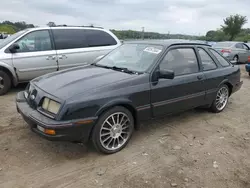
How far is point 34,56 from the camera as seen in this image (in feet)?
20.6

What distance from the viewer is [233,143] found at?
397cm

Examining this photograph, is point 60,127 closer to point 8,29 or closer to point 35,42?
point 35,42

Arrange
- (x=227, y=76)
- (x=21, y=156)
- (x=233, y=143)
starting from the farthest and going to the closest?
(x=227, y=76)
(x=233, y=143)
(x=21, y=156)

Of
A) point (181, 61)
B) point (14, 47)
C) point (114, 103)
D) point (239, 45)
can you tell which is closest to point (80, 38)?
point (14, 47)

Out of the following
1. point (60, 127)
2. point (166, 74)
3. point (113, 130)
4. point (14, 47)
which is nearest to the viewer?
point (60, 127)

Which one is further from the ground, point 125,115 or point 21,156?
point 125,115

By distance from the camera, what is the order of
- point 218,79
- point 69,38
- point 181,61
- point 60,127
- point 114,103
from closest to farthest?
point 60,127 < point 114,103 < point 181,61 < point 218,79 < point 69,38

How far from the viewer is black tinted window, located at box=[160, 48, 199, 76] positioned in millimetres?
4066

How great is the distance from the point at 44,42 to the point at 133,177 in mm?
4793

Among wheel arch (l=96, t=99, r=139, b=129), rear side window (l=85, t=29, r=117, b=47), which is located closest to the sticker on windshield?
wheel arch (l=96, t=99, r=139, b=129)

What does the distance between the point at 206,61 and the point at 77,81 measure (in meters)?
2.73

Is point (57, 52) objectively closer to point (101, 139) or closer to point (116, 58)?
point (116, 58)

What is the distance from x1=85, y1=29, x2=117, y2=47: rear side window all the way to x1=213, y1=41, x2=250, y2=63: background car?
8.74 m

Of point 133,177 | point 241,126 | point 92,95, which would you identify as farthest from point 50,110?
point 241,126
